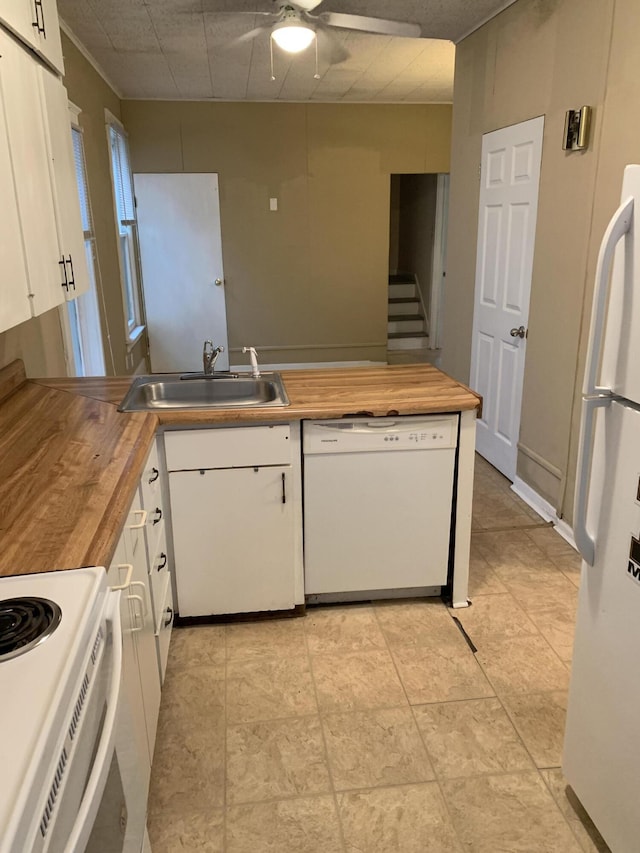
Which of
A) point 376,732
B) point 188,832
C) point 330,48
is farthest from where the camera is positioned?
point 330,48

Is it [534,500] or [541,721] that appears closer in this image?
[541,721]

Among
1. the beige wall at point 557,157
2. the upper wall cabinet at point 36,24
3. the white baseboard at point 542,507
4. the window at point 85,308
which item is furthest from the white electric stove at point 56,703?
the window at point 85,308

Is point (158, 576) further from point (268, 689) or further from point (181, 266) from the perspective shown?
point (181, 266)

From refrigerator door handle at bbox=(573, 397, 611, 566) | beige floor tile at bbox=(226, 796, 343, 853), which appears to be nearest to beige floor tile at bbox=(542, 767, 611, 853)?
beige floor tile at bbox=(226, 796, 343, 853)

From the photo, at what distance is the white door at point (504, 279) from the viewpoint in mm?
3477

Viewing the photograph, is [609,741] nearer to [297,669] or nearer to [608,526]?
[608,526]

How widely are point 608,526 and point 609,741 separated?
1.65 ft

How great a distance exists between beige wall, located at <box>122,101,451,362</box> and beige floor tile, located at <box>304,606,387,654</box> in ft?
14.4

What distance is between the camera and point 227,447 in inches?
89.5

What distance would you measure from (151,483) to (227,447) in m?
0.32

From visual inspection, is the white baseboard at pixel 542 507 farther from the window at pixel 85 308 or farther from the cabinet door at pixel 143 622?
the window at pixel 85 308

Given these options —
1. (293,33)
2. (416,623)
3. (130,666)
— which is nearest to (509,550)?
(416,623)

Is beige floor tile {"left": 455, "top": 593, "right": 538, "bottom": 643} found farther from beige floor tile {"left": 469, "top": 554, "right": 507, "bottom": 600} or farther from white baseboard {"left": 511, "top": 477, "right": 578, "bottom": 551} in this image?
white baseboard {"left": 511, "top": 477, "right": 578, "bottom": 551}

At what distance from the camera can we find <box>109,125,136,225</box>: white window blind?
539 cm
